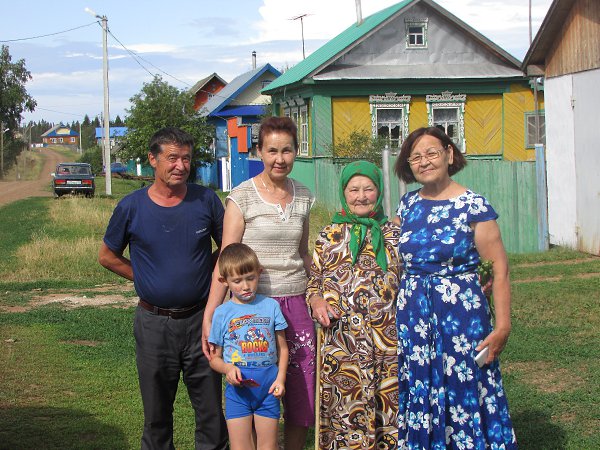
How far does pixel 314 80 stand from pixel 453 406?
2028 cm

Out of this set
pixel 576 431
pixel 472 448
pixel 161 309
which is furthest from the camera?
pixel 576 431

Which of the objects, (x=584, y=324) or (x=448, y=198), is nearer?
Result: (x=448, y=198)

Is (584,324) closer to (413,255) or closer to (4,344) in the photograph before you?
(413,255)

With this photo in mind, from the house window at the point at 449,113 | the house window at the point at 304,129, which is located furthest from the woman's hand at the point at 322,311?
the house window at the point at 304,129

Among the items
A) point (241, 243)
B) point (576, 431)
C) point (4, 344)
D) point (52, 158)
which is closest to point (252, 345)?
point (241, 243)

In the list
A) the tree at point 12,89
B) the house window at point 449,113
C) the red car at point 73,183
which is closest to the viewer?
the house window at point 449,113

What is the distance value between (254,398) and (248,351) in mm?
254

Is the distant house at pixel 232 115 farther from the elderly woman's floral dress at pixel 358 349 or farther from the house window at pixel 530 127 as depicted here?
the elderly woman's floral dress at pixel 358 349

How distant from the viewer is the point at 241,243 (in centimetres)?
443

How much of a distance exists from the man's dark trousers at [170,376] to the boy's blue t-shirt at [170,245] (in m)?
0.13

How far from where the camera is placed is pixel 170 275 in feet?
15.0

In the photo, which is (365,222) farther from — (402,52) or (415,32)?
(415,32)

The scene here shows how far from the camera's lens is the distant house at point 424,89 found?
2458 centimetres

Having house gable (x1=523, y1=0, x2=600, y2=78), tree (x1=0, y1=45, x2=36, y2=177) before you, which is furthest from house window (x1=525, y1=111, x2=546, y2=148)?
tree (x1=0, y1=45, x2=36, y2=177)
